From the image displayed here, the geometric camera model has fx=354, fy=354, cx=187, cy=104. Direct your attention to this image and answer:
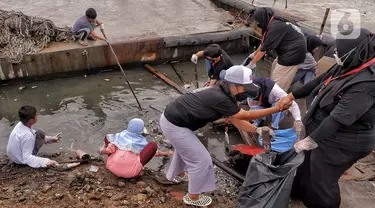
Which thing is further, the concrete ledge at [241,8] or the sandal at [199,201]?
the concrete ledge at [241,8]

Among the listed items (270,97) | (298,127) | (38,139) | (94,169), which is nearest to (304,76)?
(270,97)

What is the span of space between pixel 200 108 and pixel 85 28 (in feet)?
17.4

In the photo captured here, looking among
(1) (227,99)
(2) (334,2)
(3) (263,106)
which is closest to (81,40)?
(3) (263,106)

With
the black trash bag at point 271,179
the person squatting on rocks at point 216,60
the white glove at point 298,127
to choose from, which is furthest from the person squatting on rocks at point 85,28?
the black trash bag at point 271,179

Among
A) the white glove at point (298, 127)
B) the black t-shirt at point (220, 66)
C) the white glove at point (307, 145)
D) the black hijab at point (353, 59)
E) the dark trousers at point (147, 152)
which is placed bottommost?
the dark trousers at point (147, 152)

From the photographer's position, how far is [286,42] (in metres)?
6.04

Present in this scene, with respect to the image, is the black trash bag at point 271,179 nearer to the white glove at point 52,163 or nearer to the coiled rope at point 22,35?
the white glove at point 52,163

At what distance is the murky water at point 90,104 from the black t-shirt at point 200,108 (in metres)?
1.68

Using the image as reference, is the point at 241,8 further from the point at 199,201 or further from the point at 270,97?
the point at 199,201

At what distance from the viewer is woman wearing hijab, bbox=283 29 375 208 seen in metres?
3.37

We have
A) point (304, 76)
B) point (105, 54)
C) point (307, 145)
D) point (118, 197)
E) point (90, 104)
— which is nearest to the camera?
point (307, 145)

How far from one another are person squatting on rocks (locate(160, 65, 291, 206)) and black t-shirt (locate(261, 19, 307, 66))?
6.22 ft

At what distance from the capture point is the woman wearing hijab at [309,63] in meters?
6.51

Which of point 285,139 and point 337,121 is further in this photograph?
point 285,139
